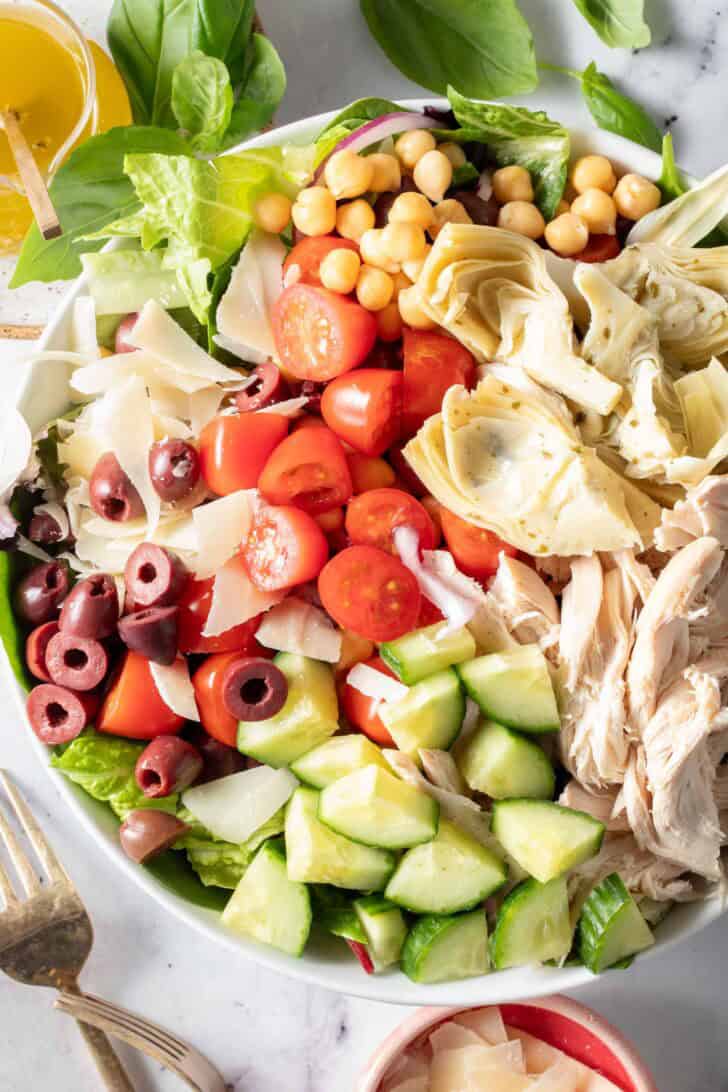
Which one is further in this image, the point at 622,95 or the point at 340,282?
the point at 622,95

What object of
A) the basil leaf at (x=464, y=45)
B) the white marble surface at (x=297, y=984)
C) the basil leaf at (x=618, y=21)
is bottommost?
the white marble surface at (x=297, y=984)

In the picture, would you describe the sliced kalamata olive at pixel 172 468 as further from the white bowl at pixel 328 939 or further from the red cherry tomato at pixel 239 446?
the white bowl at pixel 328 939

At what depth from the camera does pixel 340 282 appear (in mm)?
2723

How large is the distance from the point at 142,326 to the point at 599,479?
3.53ft

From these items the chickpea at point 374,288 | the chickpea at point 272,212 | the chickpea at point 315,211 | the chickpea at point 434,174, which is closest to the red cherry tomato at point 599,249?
the chickpea at point 434,174

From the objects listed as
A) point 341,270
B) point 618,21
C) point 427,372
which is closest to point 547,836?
point 427,372

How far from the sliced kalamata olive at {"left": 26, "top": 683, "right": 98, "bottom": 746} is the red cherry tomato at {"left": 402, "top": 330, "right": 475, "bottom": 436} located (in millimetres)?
946

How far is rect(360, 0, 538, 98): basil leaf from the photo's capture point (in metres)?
3.06

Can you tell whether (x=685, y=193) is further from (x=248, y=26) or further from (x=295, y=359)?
(x=248, y=26)

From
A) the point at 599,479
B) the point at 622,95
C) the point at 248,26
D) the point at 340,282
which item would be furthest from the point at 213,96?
the point at 599,479

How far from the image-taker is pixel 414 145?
2775 mm

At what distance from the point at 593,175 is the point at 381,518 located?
92 cm

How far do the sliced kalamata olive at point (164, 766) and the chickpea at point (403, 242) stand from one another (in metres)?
→ 1.17

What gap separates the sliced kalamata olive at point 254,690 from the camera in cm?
258
